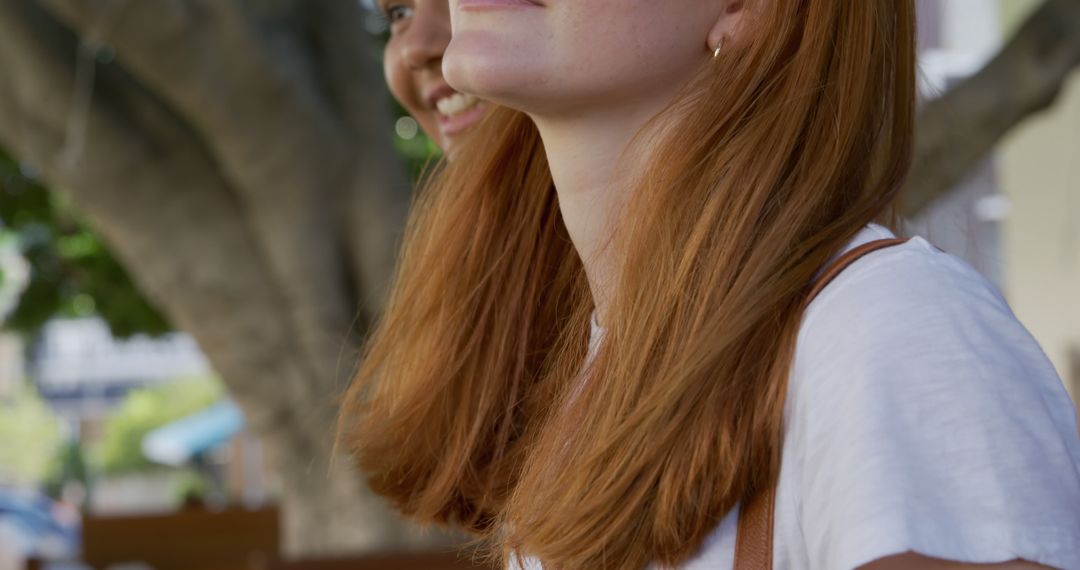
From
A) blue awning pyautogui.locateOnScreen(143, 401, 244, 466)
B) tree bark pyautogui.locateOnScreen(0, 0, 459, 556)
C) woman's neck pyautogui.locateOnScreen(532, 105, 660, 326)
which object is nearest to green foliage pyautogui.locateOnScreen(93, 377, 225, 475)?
blue awning pyautogui.locateOnScreen(143, 401, 244, 466)

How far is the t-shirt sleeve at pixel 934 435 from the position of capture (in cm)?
107

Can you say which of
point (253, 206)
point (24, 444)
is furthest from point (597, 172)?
point (24, 444)

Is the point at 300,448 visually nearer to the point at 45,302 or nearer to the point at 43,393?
the point at 45,302

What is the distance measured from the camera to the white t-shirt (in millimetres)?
1069

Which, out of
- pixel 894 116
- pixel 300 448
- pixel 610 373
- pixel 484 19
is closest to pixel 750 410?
pixel 610 373

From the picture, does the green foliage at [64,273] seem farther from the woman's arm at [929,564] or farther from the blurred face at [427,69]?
the woman's arm at [929,564]

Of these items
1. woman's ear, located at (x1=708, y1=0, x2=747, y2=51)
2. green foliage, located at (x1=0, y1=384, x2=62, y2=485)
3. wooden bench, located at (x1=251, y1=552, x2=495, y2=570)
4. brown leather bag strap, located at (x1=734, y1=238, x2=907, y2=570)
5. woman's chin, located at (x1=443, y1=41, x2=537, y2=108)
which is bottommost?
green foliage, located at (x1=0, y1=384, x2=62, y2=485)

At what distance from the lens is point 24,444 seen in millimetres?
38875

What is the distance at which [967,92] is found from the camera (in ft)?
15.5

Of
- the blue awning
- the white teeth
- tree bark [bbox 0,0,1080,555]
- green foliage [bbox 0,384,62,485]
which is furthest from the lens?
green foliage [bbox 0,384,62,485]

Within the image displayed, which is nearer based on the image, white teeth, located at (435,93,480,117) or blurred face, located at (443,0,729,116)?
blurred face, located at (443,0,729,116)

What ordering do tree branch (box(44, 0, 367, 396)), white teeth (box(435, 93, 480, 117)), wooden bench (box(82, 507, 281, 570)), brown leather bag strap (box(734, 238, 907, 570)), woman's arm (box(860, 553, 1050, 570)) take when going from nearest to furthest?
woman's arm (box(860, 553, 1050, 570)) < brown leather bag strap (box(734, 238, 907, 570)) < white teeth (box(435, 93, 480, 117)) < tree branch (box(44, 0, 367, 396)) < wooden bench (box(82, 507, 281, 570))

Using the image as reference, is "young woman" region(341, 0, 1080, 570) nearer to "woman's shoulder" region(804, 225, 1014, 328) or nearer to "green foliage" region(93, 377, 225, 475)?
"woman's shoulder" region(804, 225, 1014, 328)

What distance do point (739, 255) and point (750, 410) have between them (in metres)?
0.16
